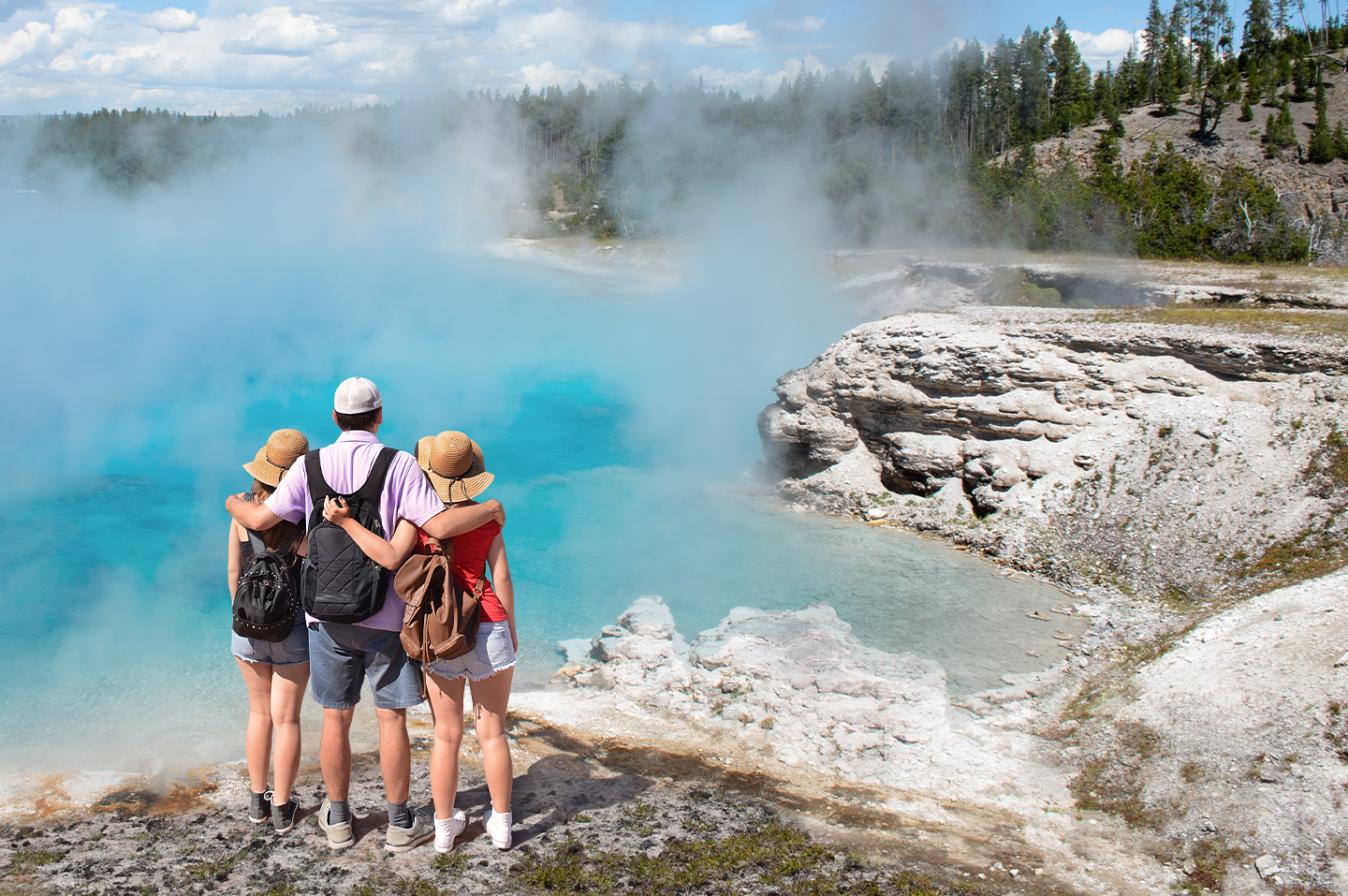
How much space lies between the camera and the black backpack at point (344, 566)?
140 inches

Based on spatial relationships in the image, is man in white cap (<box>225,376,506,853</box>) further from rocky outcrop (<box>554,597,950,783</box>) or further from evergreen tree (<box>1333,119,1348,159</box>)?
evergreen tree (<box>1333,119,1348,159</box>)

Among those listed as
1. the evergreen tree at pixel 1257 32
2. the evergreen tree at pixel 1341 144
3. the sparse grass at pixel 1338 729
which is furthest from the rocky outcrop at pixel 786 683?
the evergreen tree at pixel 1257 32

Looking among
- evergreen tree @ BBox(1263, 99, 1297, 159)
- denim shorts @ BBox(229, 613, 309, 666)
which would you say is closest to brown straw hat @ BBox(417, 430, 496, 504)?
denim shorts @ BBox(229, 613, 309, 666)

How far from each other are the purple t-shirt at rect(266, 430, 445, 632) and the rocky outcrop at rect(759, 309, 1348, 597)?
8.27m

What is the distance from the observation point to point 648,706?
698 cm

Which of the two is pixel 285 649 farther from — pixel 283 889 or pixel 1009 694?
pixel 1009 694

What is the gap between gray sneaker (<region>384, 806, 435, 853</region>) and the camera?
13.1 feet

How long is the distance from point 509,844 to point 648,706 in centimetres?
293

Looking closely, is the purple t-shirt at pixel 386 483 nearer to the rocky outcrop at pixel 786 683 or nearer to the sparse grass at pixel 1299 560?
the rocky outcrop at pixel 786 683

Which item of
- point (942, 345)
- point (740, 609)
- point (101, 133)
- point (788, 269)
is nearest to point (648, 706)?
point (740, 609)

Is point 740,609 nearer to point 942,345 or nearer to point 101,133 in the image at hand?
point 942,345

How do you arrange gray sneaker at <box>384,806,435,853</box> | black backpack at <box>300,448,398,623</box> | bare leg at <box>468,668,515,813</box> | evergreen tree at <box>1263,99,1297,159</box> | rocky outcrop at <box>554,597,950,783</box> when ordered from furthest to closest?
evergreen tree at <box>1263,99,1297,159</box> → rocky outcrop at <box>554,597,950,783</box> → gray sneaker at <box>384,806,435,853</box> → bare leg at <box>468,668,515,813</box> → black backpack at <box>300,448,398,623</box>

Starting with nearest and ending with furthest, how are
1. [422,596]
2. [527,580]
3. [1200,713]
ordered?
[422,596] < [1200,713] < [527,580]

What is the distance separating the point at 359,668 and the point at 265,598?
0.48m
